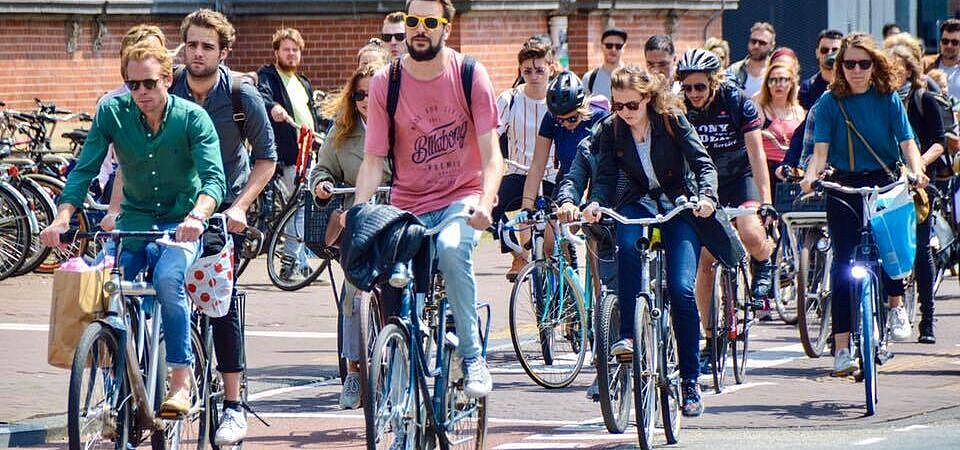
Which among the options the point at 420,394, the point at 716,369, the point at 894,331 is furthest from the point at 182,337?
the point at 894,331

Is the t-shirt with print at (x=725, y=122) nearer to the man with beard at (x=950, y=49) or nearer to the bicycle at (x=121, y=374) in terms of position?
the bicycle at (x=121, y=374)

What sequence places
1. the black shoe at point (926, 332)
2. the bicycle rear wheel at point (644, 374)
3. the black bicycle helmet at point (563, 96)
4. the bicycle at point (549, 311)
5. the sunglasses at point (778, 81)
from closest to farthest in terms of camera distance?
the bicycle rear wheel at point (644, 374), the bicycle at point (549, 311), the black bicycle helmet at point (563, 96), the black shoe at point (926, 332), the sunglasses at point (778, 81)

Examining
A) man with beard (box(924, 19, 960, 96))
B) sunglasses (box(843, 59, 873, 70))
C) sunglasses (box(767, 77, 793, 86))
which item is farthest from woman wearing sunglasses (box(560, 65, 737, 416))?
man with beard (box(924, 19, 960, 96))

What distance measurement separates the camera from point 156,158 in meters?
7.58

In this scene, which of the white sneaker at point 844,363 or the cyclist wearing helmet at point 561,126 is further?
the cyclist wearing helmet at point 561,126

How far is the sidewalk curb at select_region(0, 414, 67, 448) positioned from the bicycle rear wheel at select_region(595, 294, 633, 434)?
2368 mm

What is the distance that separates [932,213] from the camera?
12586 millimetres

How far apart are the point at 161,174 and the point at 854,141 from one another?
158 inches

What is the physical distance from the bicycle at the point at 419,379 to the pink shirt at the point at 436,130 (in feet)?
1.21

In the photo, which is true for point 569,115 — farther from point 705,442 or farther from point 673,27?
point 673,27

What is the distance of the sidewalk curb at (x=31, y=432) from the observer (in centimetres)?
858

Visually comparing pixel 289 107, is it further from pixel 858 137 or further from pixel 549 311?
pixel 858 137

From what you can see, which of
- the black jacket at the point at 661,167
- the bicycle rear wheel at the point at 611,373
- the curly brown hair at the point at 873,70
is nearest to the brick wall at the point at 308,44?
the curly brown hair at the point at 873,70

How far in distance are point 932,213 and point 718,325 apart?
3.03 m
